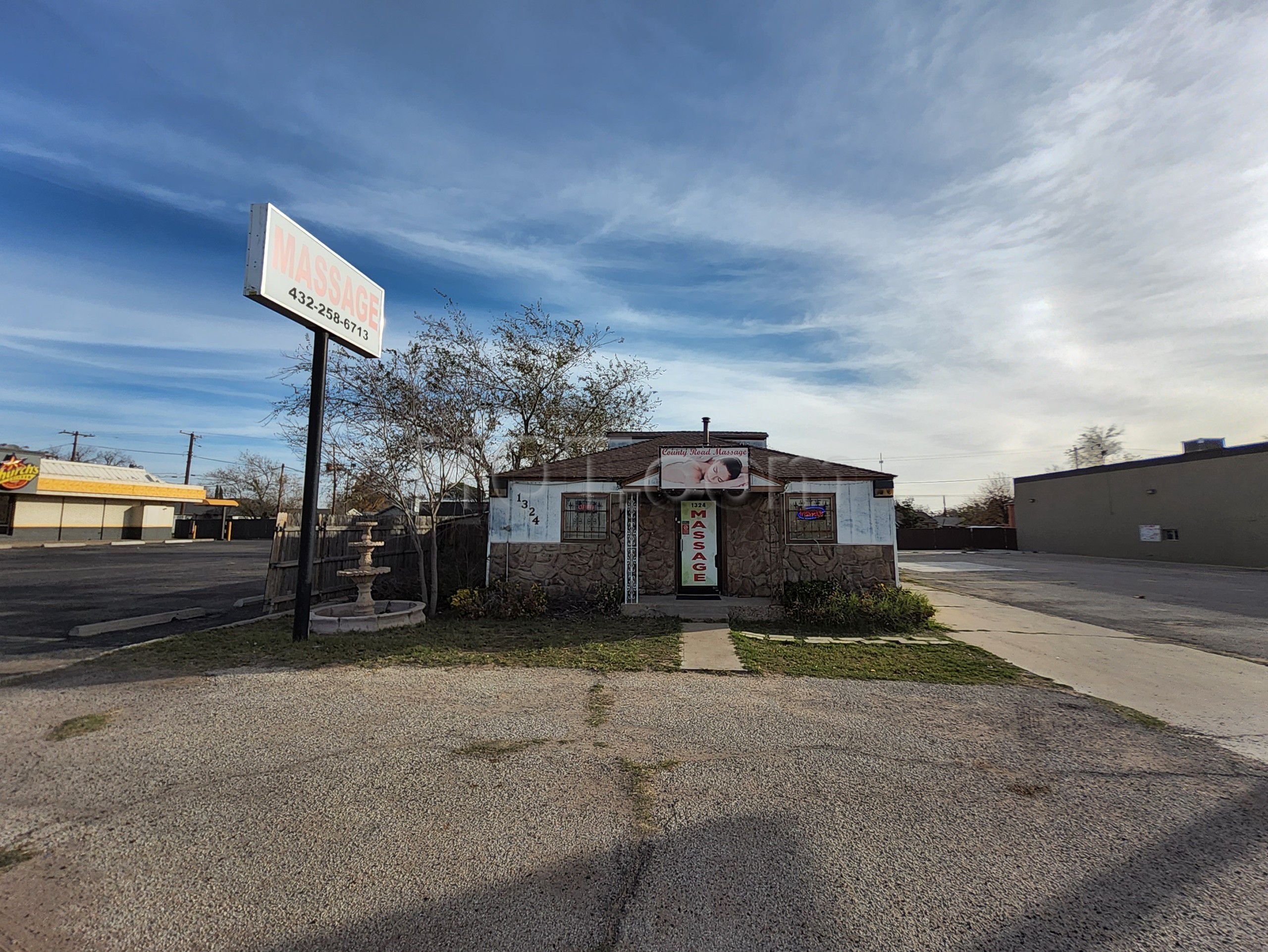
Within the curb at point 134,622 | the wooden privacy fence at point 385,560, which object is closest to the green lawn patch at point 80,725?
the curb at point 134,622

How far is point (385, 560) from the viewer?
1292 cm

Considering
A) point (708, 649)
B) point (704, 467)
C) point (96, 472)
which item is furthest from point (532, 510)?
point (96, 472)

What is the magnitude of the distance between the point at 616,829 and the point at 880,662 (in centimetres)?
556

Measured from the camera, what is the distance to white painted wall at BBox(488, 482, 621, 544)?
12.3 m

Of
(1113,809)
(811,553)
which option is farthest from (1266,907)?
(811,553)

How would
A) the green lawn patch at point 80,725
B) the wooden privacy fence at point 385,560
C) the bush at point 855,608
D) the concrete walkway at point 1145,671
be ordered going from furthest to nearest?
the wooden privacy fence at point 385,560
the bush at point 855,608
the concrete walkway at point 1145,671
the green lawn patch at point 80,725

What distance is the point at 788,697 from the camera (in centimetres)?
630

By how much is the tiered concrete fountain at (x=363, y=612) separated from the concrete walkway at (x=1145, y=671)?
29.4ft

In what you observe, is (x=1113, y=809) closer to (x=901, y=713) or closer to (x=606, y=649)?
(x=901, y=713)

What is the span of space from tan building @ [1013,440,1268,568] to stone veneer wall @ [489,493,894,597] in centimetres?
2128

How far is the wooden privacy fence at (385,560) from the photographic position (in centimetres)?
1101

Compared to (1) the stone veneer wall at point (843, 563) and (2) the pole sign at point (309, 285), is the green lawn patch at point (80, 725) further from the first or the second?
(1) the stone veneer wall at point (843, 563)

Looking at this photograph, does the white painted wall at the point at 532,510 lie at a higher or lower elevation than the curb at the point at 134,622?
higher

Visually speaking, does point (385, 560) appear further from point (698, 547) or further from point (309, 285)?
point (698, 547)
